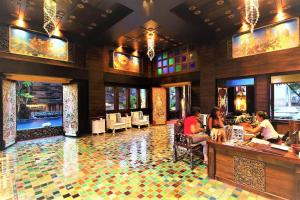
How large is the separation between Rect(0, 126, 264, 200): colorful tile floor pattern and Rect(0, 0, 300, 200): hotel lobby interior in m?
0.03

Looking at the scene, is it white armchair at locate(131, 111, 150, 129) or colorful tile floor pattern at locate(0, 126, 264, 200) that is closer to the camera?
colorful tile floor pattern at locate(0, 126, 264, 200)

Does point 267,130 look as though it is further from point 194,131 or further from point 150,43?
point 150,43

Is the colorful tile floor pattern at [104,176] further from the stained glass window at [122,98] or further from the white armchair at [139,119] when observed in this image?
the stained glass window at [122,98]

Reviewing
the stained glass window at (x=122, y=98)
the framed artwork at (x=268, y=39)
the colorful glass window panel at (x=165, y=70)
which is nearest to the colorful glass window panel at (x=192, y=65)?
the colorful glass window panel at (x=165, y=70)

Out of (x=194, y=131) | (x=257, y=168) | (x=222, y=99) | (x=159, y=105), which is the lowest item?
(x=257, y=168)

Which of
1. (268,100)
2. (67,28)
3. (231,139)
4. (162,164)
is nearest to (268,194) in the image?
(231,139)

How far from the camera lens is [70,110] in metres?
7.00

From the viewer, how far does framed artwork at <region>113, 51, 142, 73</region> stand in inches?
330

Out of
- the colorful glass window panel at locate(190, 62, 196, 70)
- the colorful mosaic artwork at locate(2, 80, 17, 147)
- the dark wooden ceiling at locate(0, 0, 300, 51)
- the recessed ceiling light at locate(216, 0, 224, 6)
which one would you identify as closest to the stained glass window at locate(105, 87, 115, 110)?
the dark wooden ceiling at locate(0, 0, 300, 51)

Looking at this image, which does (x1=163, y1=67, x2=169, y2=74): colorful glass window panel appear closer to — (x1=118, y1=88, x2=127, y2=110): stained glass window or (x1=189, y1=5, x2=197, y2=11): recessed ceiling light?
→ (x1=118, y1=88, x2=127, y2=110): stained glass window

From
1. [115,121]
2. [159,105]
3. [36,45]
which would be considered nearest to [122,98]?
[115,121]

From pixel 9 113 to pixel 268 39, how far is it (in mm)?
9380

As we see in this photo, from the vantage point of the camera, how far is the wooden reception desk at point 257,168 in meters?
2.11

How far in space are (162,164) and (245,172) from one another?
1.70 metres
